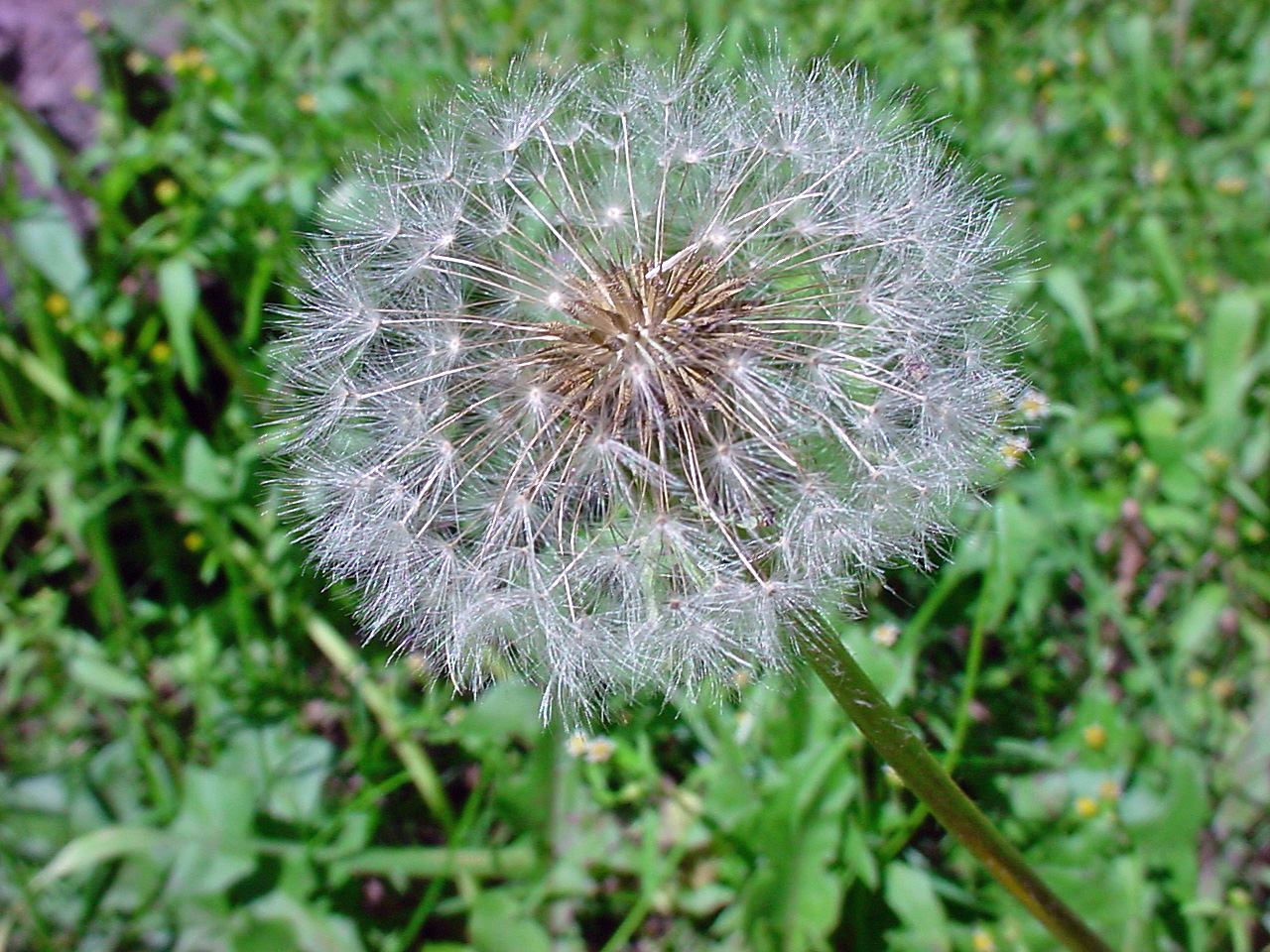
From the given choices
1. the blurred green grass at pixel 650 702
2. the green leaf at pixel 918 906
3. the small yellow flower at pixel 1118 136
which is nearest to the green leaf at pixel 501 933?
the blurred green grass at pixel 650 702

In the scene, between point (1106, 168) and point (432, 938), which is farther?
point (1106, 168)

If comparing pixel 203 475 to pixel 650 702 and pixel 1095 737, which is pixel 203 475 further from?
pixel 1095 737

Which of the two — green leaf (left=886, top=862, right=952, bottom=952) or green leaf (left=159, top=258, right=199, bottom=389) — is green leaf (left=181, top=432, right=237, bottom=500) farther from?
green leaf (left=886, top=862, right=952, bottom=952)

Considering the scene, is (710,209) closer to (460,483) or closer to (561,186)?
(561,186)

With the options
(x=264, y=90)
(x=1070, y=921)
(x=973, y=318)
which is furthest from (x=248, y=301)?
(x=1070, y=921)

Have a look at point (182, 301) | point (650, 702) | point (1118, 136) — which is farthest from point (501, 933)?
point (1118, 136)
